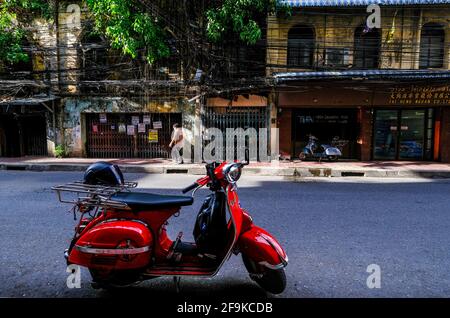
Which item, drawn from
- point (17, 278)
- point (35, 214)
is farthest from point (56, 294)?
point (35, 214)

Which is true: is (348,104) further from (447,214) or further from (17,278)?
(17,278)

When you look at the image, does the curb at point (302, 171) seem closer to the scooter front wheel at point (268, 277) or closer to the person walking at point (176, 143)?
the person walking at point (176, 143)

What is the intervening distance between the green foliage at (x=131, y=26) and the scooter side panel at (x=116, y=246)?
927 cm

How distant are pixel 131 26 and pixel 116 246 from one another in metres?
9.83

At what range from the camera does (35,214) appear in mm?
5242

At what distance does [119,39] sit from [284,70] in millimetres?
6573

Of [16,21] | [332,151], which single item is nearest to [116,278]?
[332,151]

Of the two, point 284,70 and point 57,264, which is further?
point 284,70

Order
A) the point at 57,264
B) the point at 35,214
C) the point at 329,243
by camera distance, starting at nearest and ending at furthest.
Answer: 1. the point at 57,264
2. the point at 329,243
3. the point at 35,214

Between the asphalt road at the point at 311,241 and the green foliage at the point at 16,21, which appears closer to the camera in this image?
the asphalt road at the point at 311,241

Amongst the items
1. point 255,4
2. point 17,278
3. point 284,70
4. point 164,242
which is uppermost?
point 255,4

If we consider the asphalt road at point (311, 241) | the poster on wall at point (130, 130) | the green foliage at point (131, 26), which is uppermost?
the green foliage at point (131, 26)

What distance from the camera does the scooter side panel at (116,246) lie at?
2502 millimetres

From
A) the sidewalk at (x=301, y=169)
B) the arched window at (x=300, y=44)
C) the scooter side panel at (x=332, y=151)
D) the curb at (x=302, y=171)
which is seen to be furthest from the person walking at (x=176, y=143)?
the scooter side panel at (x=332, y=151)
